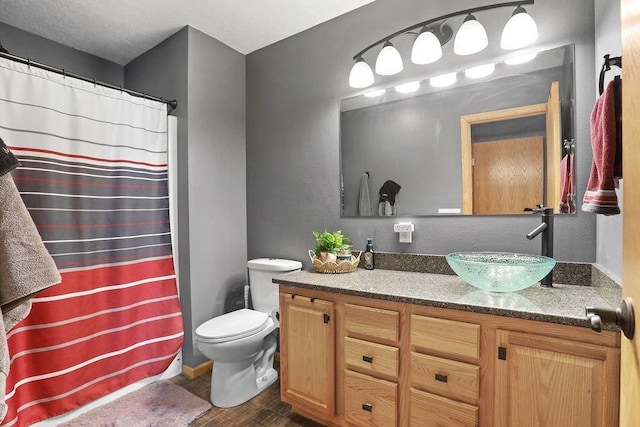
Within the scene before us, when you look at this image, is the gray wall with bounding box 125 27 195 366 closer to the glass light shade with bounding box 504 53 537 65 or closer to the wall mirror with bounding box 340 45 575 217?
the wall mirror with bounding box 340 45 575 217

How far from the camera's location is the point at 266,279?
2236 mm

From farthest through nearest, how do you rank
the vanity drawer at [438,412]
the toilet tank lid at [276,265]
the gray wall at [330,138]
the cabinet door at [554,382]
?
the toilet tank lid at [276,265]
the gray wall at [330,138]
the vanity drawer at [438,412]
the cabinet door at [554,382]

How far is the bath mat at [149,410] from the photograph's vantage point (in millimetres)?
1698

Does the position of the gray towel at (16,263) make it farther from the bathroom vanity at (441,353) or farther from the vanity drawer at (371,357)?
the vanity drawer at (371,357)

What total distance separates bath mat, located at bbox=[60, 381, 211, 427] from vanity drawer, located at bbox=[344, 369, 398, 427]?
923 mm

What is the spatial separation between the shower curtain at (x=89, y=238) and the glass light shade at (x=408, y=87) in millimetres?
1643

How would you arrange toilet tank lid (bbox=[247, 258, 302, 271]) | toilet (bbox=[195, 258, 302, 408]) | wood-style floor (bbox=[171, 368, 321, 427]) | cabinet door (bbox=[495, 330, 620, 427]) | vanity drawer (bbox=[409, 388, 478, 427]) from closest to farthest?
cabinet door (bbox=[495, 330, 620, 427]) < vanity drawer (bbox=[409, 388, 478, 427]) < wood-style floor (bbox=[171, 368, 321, 427]) < toilet (bbox=[195, 258, 302, 408]) < toilet tank lid (bbox=[247, 258, 302, 271])

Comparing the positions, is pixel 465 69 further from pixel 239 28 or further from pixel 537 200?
pixel 239 28

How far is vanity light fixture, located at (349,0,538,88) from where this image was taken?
1.50 m

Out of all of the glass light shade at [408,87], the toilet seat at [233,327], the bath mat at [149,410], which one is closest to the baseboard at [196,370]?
the bath mat at [149,410]

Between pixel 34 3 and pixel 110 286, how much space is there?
73.7 inches

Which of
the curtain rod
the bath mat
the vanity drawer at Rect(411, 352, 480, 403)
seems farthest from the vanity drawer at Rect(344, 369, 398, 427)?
the curtain rod

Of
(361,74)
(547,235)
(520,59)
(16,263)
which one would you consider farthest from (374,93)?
(16,263)

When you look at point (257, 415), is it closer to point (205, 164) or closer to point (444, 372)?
point (444, 372)
